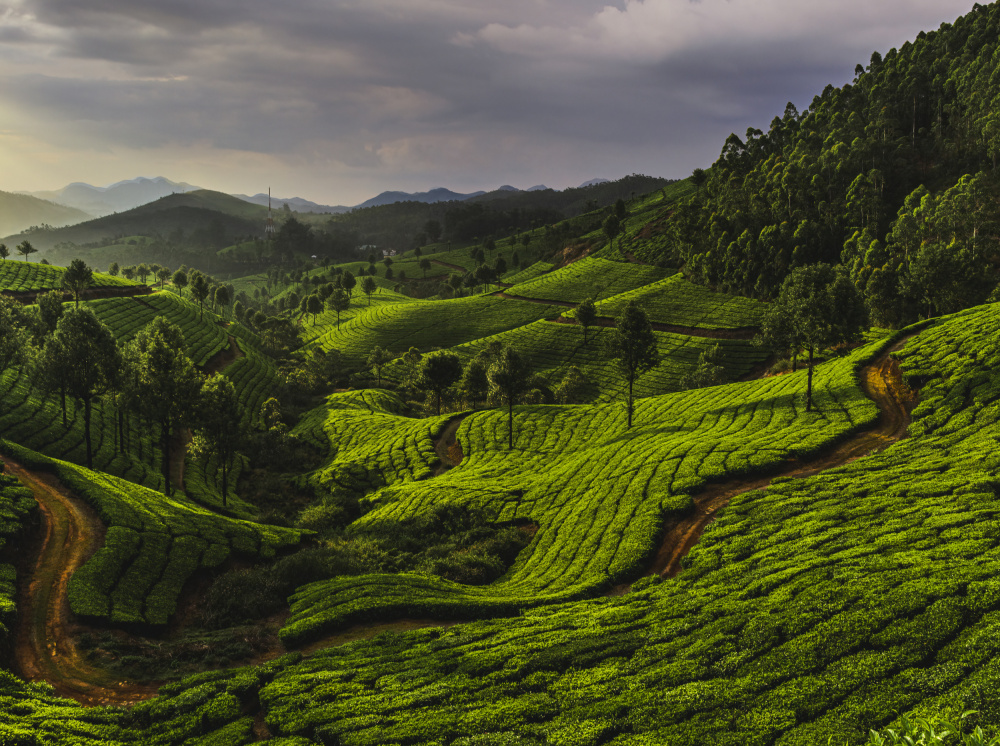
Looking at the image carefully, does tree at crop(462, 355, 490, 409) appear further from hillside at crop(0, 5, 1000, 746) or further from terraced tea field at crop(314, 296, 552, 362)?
terraced tea field at crop(314, 296, 552, 362)

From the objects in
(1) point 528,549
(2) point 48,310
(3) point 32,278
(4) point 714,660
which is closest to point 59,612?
(1) point 528,549

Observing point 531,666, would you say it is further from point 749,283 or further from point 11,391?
point 749,283

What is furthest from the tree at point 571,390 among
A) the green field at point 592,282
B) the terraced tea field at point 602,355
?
the green field at point 592,282

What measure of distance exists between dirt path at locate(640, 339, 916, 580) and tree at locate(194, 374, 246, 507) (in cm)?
4400

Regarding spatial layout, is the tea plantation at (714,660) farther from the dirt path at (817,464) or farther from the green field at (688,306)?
the green field at (688,306)

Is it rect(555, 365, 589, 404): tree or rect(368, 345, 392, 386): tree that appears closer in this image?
rect(555, 365, 589, 404): tree

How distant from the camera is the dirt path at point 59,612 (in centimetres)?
2166

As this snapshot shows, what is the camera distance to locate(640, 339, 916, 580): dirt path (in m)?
31.8

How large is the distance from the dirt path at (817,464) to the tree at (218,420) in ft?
144

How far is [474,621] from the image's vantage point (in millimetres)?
26531

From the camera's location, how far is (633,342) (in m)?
58.7

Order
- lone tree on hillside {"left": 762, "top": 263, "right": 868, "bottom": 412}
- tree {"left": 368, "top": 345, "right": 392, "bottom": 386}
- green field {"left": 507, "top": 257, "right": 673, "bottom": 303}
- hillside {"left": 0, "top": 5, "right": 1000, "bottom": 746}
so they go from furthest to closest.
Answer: green field {"left": 507, "top": 257, "right": 673, "bottom": 303} < tree {"left": 368, "top": 345, "right": 392, "bottom": 386} < lone tree on hillside {"left": 762, "top": 263, "right": 868, "bottom": 412} < hillside {"left": 0, "top": 5, "right": 1000, "bottom": 746}

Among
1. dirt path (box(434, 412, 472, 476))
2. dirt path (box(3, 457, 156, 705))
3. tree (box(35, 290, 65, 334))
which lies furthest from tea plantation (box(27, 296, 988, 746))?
tree (box(35, 290, 65, 334))

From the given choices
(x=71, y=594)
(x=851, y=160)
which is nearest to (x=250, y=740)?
(x=71, y=594)
